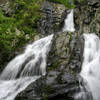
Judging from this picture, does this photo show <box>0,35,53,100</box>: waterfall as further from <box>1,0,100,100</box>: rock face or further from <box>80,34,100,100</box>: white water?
<box>80,34,100,100</box>: white water

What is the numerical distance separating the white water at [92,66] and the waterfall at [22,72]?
3.11m

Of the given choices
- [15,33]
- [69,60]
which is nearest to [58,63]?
[69,60]

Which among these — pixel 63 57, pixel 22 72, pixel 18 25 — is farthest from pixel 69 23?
pixel 22 72

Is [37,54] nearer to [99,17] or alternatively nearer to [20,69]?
[20,69]

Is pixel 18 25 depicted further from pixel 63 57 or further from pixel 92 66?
pixel 92 66

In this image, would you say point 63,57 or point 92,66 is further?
point 92,66

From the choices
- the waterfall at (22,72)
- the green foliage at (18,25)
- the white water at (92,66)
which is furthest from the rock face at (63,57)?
the green foliage at (18,25)

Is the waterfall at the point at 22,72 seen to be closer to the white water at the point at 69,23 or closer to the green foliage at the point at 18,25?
the green foliage at the point at 18,25

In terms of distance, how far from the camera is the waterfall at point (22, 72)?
931 centimetres

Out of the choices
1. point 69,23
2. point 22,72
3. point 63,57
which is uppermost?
point 69,23

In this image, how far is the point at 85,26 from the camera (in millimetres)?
18859

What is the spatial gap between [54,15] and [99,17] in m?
6.46

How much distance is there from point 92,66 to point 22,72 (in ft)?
→ 17.1

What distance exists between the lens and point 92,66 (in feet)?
35.8
